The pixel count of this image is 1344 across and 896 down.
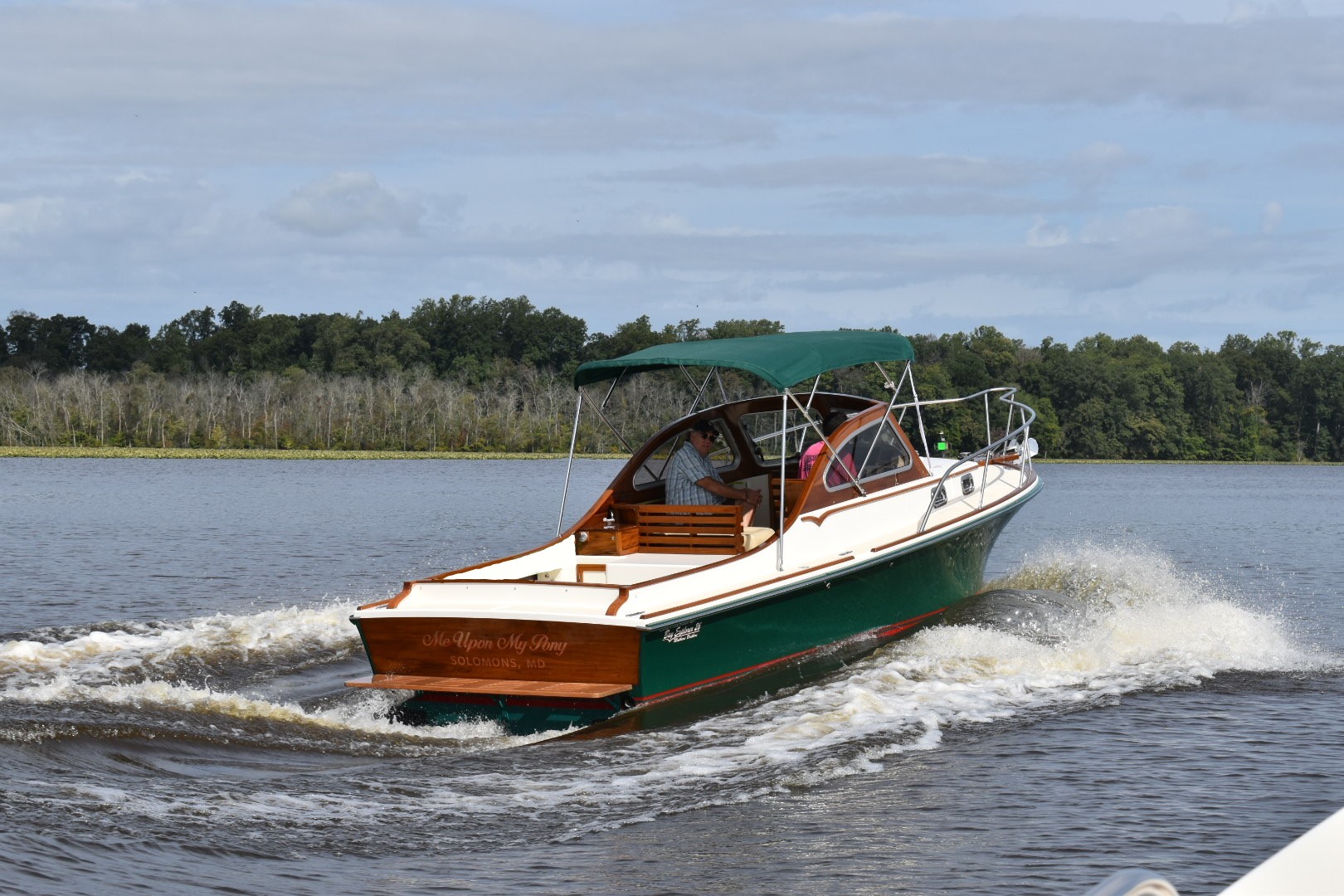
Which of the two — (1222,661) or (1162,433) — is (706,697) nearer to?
(1222,661)

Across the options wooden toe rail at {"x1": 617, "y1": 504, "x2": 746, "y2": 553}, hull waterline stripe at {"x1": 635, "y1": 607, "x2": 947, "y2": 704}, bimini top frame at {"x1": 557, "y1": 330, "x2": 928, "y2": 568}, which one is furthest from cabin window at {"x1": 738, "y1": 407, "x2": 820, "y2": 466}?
hull waterline stripe at {"x1": 635, "y1": 607, "x2": 947, "y2": 704}

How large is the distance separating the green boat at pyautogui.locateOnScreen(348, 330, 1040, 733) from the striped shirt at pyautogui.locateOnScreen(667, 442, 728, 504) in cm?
3

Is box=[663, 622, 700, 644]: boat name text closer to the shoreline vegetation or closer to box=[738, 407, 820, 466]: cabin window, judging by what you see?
box=[738, 407, 820, 466]: cabin window

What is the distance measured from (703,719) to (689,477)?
280 centimetres

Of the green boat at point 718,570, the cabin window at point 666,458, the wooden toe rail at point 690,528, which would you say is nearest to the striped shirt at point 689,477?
the green boat at point 718,570

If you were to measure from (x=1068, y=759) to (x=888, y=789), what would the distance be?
1.56 metres

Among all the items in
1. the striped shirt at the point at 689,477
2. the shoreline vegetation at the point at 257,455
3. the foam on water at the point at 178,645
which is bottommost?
the foam on water at the point at 178,645

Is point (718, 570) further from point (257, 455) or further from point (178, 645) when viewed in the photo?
point (257, 455)

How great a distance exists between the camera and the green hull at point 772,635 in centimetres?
925

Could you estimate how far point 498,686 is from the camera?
9.19m

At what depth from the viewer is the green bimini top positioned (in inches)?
422

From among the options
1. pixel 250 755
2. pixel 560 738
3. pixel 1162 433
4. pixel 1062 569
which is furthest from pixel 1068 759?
pixel 1162 433

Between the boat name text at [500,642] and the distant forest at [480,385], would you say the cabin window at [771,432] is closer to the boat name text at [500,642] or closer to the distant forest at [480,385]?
the boat name text at [500,642]

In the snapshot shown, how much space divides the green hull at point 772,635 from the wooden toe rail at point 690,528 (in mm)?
912
